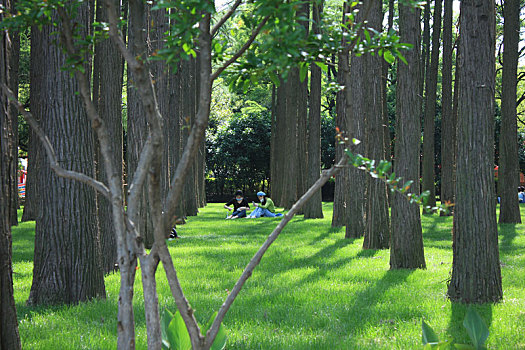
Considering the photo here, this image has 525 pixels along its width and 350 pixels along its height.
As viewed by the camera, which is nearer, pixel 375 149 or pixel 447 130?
pixel 375 149

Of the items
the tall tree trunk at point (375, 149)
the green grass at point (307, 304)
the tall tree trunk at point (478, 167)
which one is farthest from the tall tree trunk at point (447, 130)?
the tall tree trunk at point (478, 167)

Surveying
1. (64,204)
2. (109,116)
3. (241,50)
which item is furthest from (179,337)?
(109,116)

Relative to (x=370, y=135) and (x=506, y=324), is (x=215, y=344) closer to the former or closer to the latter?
(x=506, y=324)

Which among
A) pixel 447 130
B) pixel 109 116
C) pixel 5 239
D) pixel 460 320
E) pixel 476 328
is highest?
pixel 447 130

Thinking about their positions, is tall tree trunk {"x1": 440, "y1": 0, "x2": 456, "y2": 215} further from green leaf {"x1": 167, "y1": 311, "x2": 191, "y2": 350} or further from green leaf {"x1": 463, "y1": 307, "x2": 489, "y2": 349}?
green leaf {"x1": 167, "y1": 311, "x2": 191, "y2": 350}

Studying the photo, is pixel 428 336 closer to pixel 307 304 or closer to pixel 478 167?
pixel 307 304

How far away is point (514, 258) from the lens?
10.0 m

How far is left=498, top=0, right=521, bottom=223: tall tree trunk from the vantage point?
53.4 feet

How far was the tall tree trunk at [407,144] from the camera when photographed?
8.40m

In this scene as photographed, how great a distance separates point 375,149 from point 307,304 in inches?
196

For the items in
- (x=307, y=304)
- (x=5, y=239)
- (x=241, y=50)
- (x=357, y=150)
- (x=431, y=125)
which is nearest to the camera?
(x=241, y=50)

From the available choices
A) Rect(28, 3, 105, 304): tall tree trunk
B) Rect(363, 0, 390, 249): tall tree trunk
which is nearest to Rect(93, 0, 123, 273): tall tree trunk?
Rect(28, 3, 105, 304): tall tree trunk

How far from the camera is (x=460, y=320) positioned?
5605 mm

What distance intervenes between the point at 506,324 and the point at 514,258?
507 cm
